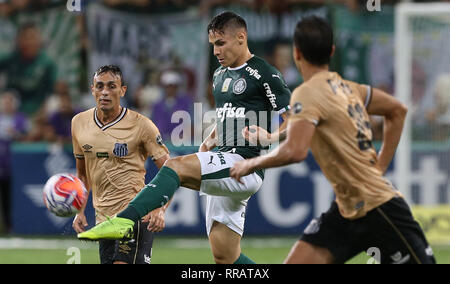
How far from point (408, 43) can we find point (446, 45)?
584 mm

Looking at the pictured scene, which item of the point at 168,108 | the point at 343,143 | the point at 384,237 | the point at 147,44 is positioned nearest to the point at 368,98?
the point at 343,143

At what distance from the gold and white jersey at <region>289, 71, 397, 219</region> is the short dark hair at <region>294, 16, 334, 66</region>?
0.47 ft

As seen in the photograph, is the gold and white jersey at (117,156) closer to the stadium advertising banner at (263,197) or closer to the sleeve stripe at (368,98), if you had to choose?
the sleeve stripe at (368,98)

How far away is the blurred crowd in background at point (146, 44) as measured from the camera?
14898mm

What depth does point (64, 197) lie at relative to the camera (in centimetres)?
675

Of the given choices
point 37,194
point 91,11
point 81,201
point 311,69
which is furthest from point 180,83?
point 311,69

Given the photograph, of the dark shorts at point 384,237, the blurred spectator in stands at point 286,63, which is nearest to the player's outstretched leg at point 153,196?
the dark shorts at point 384,237

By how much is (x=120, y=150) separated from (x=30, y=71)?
27.9 feet

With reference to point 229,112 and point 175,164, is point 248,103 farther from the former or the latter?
point 175,164

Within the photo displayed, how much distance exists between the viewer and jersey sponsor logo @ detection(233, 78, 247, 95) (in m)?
7.37

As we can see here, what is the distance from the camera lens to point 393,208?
220 inches
